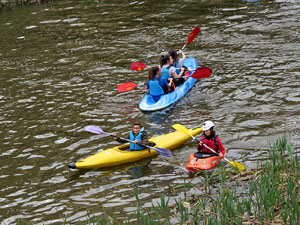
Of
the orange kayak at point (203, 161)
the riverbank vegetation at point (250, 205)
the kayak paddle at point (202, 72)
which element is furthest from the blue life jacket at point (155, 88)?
the riverbank vegetation at point (250, 205)

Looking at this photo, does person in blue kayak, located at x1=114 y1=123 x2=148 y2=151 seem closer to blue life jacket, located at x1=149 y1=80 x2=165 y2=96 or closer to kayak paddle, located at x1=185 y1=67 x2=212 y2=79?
blue life jacket, located at x1=149 y1=80 x2=165 y2=96

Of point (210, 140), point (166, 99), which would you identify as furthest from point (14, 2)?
point (210, 140)

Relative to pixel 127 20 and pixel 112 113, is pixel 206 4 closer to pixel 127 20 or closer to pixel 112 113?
pixel 127 20

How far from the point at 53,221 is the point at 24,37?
13195mm

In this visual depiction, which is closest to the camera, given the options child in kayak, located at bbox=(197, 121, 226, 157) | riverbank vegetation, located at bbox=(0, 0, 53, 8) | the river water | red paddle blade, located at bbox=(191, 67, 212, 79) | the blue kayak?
the river water

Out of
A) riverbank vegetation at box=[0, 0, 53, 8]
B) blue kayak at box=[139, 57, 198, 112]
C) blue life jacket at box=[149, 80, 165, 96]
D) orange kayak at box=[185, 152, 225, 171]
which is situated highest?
riverbank vegetation at box=[0, 0, 53, 8]

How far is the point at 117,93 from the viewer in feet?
44.9

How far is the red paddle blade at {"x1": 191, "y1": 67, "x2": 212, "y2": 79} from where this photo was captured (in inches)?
506

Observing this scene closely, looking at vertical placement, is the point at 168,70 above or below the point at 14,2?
below

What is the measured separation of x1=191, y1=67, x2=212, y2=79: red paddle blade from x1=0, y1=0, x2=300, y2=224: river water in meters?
0.47

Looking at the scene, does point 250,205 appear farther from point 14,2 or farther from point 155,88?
point 14,2

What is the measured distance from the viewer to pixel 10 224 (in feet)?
25.5

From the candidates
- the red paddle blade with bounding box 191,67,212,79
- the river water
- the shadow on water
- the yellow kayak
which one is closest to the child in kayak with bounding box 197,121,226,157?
the river water

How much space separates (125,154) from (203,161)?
5.34 ft
